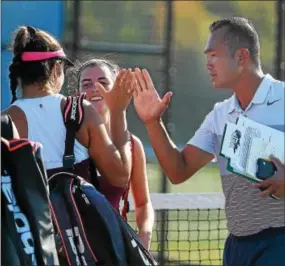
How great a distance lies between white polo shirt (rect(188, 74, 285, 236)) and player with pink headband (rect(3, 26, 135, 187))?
1.99 feet

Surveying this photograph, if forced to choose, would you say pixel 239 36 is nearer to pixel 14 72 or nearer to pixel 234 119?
pixel 234 119

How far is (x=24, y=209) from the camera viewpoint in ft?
11.3

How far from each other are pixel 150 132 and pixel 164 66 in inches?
189

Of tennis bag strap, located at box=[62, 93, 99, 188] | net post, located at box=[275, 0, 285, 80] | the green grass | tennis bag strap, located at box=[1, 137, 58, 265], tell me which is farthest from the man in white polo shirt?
net post, located at box=[275, 0, 285, 80]

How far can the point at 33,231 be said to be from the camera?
11.3ft

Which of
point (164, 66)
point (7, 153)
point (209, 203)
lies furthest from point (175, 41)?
point (7, 153)

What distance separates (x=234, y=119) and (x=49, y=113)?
1042 millimetres

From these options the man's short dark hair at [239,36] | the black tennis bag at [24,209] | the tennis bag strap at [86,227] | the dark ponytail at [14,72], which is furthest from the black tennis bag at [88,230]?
the man's short dark hair at [239,36]

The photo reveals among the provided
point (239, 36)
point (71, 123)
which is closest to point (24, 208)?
point (71, 123)

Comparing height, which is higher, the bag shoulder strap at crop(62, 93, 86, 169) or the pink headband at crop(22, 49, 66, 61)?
the pink headband at crop(22, 49, 66, 61)

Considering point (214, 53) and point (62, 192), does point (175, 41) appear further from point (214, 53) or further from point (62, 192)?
point (62, 192)

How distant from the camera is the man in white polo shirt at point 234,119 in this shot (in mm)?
4801

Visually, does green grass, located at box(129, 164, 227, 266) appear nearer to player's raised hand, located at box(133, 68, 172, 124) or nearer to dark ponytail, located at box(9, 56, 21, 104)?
player's raised hand, located at box(133, 68, 172, 124)

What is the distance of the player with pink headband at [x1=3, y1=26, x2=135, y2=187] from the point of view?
169 inches
